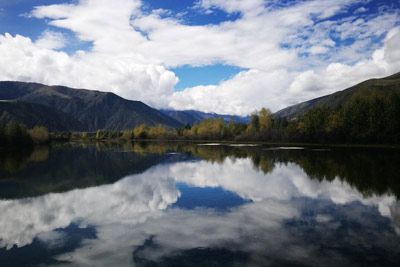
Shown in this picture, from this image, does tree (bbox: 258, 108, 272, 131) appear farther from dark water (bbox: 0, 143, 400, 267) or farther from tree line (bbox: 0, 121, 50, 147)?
dark water (bbox: 0, 143, 400, 267)

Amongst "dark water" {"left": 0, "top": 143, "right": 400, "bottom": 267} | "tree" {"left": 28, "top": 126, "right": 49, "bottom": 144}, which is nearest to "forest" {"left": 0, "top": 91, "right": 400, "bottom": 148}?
"tree" {"left": 28, "top": 126, "right": 49, "bottom": 144}

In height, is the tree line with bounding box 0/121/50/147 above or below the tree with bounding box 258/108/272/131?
below

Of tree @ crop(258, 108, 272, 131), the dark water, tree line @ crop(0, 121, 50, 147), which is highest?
tree @ crop(258, 108, 272, 131)

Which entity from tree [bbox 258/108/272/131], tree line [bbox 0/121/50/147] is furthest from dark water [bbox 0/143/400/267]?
tree [bbox 258/108/272/131]

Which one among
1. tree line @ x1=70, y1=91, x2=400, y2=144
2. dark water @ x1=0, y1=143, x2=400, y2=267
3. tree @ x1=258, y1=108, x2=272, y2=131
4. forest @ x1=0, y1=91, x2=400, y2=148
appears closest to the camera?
dark water @ x1=0, y1=143, x2=400, y2=267

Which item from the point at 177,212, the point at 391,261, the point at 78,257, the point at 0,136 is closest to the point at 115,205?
the point at 177,212

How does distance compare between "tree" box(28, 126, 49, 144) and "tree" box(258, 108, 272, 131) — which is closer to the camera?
"tree" box(258, 108, 272, 131)

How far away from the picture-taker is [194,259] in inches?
695

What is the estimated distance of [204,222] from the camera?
2541 centimetres

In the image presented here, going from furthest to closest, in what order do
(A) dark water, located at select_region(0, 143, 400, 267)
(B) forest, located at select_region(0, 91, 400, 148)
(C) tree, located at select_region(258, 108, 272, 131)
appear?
(C) tree, located at select_region(258, 108, 272, 131) < (B) forest, located at select_region(0, 91, 400, 148) < (A) dark water, located at select_region(0, 143, 400, 267)

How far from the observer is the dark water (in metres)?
18.2

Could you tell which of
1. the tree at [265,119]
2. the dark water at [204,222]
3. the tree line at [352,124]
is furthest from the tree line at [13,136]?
the tree at [265,119]

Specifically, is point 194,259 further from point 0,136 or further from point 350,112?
point 0,136

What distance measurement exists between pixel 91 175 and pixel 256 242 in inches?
1580
